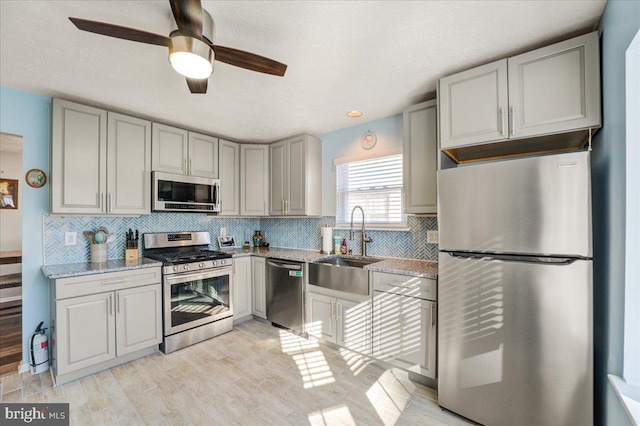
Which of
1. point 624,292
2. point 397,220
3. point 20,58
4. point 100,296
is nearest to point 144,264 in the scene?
point 100,296

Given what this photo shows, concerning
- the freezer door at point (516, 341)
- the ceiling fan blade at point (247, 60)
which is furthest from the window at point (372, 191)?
the ceiling fan blade at point (247, 60)

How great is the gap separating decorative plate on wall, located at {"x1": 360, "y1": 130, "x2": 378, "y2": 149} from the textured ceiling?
1.45ft

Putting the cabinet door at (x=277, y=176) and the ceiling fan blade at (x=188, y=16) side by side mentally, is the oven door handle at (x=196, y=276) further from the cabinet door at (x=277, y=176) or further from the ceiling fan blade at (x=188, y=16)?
the ceiling fan blade at (x=188, y=16)

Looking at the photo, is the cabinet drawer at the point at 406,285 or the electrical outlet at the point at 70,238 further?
the electrical outlet at the point at 70,238

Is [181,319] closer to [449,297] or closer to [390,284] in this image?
[390,284]

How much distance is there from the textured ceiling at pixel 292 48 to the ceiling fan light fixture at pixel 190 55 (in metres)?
0.27

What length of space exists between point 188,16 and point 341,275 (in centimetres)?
222

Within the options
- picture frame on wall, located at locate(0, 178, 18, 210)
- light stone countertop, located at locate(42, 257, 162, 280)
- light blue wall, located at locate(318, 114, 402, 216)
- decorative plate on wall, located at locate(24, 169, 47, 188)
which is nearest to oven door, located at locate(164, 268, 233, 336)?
light stone countertop, located at locate(42, 257, 162, 280)

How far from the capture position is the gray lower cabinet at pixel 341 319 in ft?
8.08

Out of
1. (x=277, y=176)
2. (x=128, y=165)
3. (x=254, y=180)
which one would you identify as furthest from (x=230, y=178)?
(x=128, y=165)

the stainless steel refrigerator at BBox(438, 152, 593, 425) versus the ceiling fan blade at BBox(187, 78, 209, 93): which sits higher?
the ceiling fan blade at BBox(187, 78, 209, 93)

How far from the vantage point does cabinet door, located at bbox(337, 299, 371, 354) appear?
2443mm

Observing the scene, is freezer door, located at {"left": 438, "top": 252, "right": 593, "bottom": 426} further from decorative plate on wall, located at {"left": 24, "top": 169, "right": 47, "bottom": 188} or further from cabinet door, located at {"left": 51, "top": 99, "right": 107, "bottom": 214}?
decorative plate on wall, located at {"left": 24, "top": 169, "right": 47, "bottom": 188}

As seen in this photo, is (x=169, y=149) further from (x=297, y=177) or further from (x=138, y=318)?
(x=138, y=318)
